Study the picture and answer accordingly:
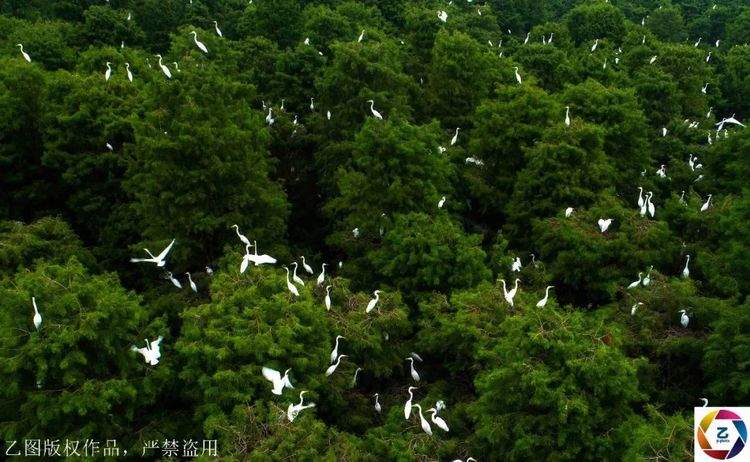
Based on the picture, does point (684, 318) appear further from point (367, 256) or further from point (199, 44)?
point (199, 44)

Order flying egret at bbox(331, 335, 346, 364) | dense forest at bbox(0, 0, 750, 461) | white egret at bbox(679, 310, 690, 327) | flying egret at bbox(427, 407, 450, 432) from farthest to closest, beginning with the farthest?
white egret at bbox(679, 310, 690, 327)
flying egret at bbox(331, 335, 346, 364)
flying egret at bbox(427, 407, 450, 432)
dense forest at bbox(0, 0, 750, 461)

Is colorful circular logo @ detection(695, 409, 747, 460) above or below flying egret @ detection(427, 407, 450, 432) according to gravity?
above

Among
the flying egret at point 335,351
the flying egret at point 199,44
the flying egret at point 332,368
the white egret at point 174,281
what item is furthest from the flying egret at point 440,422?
the flying egret at point 199,44

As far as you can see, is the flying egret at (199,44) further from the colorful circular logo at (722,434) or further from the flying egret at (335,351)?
the colorful circular logo at (722,434)

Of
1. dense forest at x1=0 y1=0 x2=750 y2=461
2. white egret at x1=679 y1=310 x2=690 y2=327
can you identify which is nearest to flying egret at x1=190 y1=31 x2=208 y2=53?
dense forest at x1=0 y1=0 x2=750 y2=461

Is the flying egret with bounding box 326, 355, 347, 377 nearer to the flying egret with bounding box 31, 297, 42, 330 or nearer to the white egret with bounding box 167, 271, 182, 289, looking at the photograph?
the flying egret with bounding box 31, 297, 42, 330

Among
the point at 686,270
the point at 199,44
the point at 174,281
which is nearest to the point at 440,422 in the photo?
the point at 686,270
